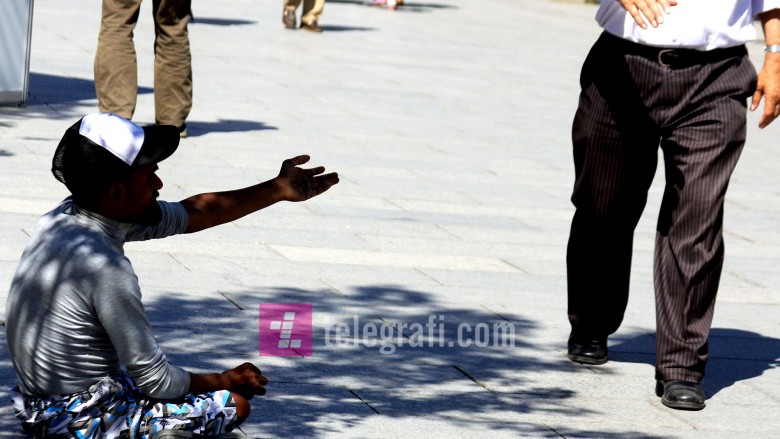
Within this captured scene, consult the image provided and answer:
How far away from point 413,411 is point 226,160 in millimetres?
4040

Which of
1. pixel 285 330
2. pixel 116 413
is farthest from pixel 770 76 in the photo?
pixel 116 413

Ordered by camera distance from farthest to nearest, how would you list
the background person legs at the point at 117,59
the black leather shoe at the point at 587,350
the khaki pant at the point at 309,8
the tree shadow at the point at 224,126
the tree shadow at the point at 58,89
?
the khaki pant at the point at 309,8
the tree shadow at the point at 58,89
the tree shadow at the point at 224,126
the background person legs at the point at 117,59
the black leather shoe at the point at 587,350

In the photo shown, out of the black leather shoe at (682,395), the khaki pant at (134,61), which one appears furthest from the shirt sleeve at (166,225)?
the khaki pant at (134,61)

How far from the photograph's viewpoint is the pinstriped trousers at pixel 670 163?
15.0 feet

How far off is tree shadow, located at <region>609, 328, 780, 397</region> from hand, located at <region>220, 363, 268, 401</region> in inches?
74.2

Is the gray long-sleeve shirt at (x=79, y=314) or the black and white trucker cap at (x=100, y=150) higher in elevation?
the black and white trucker cap at (x=100, y=150)

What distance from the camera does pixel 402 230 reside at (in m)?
6.96

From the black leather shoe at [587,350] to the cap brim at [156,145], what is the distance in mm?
2067

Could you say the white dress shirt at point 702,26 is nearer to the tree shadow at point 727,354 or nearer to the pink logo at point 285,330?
the tree shadow at point 727,354

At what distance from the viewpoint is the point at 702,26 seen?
14.7ft

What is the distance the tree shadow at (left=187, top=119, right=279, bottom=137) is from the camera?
9.09 meters

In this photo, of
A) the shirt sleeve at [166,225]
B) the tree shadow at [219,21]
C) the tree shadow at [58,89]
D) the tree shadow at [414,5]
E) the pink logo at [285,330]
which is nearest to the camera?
the shirt sleeve at [166,225]

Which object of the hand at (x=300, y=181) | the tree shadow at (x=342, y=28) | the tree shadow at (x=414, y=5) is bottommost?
the tree shadow at (x=414, y=5)

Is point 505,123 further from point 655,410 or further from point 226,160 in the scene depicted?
point 655,410
